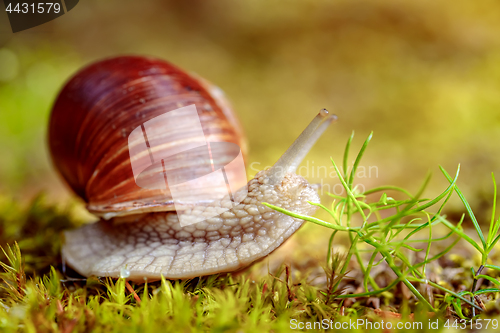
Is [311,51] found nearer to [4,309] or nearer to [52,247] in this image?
[52,247]

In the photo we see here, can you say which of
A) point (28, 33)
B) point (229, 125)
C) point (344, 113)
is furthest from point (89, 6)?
point (229, 125)

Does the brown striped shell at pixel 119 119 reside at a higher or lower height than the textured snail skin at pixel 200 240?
higher

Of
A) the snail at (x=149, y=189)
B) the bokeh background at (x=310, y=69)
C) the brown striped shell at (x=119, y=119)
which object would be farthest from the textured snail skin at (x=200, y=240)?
the bokeh background at (x=310, y=69)

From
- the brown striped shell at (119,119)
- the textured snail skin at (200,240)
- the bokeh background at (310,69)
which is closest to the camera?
the textured snail skin at (200,240)

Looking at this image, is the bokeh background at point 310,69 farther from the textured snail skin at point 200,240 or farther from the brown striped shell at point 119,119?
the textured snail skin at point 200,240

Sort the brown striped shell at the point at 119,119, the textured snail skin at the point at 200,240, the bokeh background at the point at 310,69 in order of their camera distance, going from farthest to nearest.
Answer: the bokeh background at the point at 310,69, the brown striped shell at the point at 119,119, the textured snail skin at the point at 200,240

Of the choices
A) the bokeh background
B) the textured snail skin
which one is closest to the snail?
the textured snail skin

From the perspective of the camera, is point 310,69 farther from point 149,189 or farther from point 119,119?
point 149,189

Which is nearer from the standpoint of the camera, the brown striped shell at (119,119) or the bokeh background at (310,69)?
the brown striped shell at (119,119)
